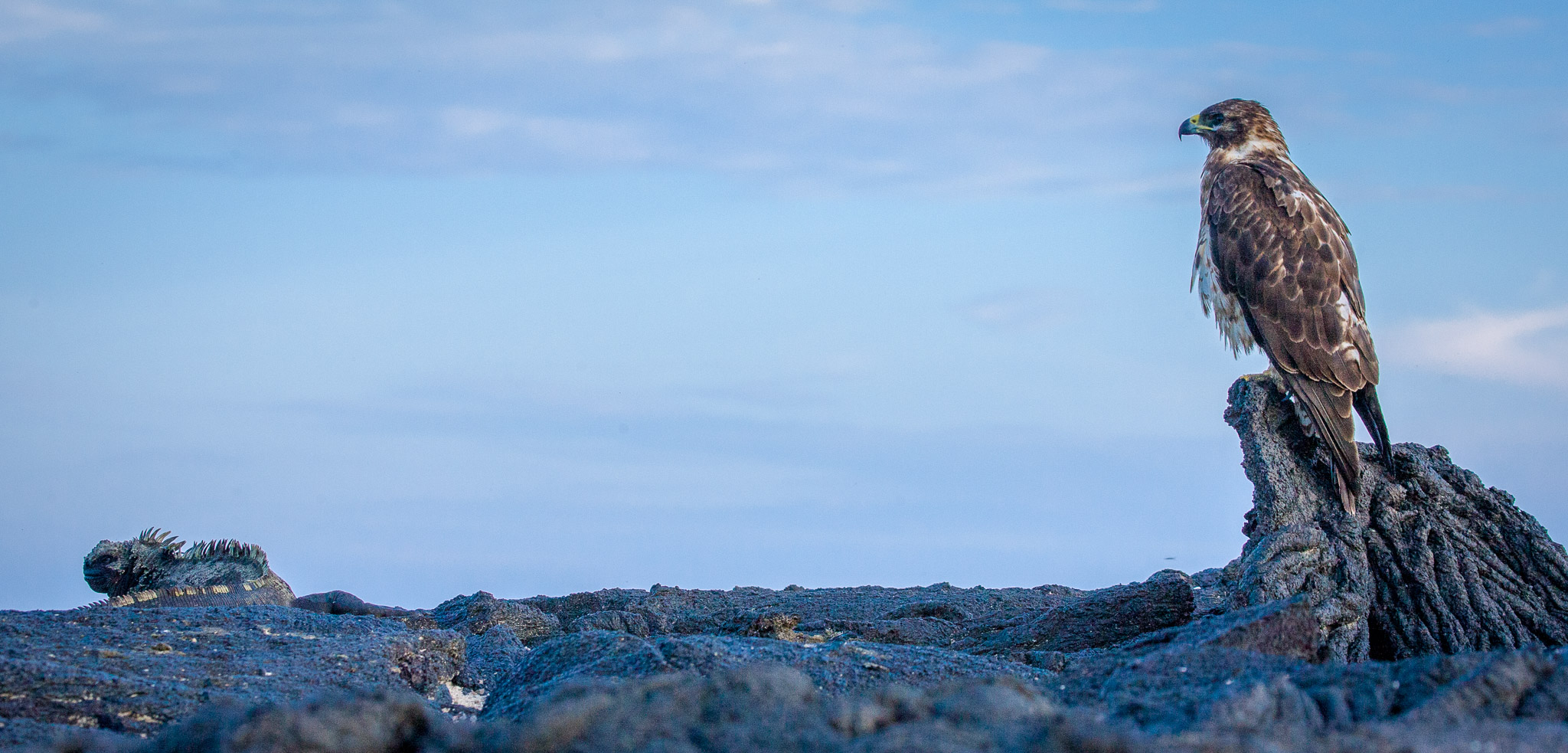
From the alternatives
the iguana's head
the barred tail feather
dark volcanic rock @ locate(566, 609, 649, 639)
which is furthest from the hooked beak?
the iguana's head

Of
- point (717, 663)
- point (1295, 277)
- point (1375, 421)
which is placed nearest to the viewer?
point (717, 663)

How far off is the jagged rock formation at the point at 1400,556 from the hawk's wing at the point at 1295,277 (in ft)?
1.34

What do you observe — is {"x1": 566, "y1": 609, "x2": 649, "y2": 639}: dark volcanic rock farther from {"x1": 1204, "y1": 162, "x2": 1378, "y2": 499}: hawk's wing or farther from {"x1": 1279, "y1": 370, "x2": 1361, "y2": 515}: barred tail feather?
{"x1": 1204, "y1": 162, "x2": 1378, "y2": 499}: hawk's wing

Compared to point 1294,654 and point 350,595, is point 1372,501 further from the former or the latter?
point 350,595

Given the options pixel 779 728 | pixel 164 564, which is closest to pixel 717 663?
pixel 779 728

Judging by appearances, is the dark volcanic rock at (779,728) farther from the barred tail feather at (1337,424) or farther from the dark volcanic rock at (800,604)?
the dark volcanic rock at (800,604)

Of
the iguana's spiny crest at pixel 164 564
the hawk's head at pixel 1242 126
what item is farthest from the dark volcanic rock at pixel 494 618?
the hawk's head at pixel 1242 126

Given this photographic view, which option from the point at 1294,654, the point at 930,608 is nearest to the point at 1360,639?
the point at 1294,654

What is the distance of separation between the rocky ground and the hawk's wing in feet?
1.37

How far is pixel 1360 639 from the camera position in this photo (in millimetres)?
5793

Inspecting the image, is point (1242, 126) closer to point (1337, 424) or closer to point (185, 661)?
point (1337, 424)

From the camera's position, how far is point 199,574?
917 centimetres

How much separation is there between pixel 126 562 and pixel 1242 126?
873cm

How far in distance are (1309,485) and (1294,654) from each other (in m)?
2.68
